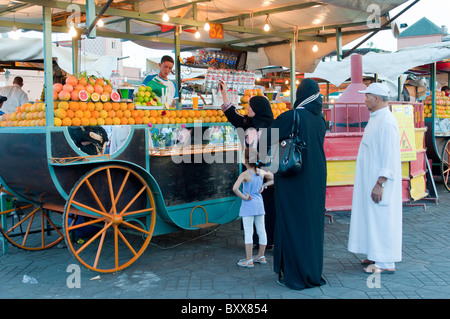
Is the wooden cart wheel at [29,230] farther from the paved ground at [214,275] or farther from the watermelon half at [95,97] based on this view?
the watermelon half at [95,97]

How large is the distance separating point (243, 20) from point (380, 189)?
4812mm

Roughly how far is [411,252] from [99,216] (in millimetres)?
3507

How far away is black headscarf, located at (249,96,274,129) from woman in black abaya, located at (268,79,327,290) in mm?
986

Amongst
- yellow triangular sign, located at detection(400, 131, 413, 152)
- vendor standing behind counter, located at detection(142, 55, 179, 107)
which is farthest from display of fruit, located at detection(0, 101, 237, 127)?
yellow triangular sign, located at detection(400, 131, 413, 152)

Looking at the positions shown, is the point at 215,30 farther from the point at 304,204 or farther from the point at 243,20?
the point at 304,204

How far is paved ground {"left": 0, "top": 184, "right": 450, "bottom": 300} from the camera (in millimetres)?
4051

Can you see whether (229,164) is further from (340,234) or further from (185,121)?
(340,234)

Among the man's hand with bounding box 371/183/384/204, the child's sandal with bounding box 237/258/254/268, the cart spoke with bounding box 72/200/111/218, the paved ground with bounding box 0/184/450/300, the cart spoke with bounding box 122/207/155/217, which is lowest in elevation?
the paved ground with bounding box 0/184/450/300

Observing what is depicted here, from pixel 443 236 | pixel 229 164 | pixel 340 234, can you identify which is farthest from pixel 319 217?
pixel 443 236

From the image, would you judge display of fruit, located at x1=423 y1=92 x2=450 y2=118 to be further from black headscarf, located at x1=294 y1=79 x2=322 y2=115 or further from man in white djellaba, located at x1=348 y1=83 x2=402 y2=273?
black headscarf, located at x1=294 y1=79 x2=322 y2=115

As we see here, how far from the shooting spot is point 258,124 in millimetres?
5156

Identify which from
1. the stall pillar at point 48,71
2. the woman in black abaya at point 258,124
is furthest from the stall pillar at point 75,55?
the woman in black abaya at point 258,124

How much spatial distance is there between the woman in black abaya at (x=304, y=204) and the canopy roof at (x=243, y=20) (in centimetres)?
263

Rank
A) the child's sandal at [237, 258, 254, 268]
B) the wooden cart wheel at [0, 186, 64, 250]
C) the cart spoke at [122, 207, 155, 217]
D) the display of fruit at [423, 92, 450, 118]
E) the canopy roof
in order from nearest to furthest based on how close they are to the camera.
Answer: the cart spoke at [122, 207, 155, 217]
the child's sandal at [237, 258, 254, 268]
the wooden cart wheel at [0, 186, 64, 250]
the canopy roof
the display of fruit at [423, 92, 450, 118]
